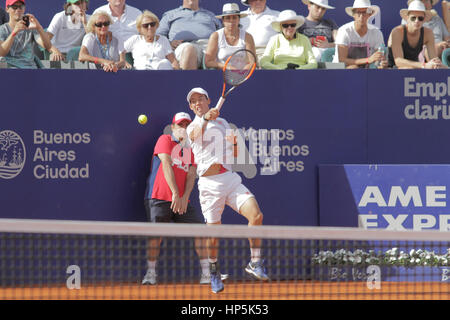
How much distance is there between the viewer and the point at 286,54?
8859mm

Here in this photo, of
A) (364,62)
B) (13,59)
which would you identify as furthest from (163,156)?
(364,62)

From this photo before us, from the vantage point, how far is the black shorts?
26.7ft

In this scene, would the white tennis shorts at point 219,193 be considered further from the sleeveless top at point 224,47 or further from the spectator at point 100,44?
the spectator at point 100,44

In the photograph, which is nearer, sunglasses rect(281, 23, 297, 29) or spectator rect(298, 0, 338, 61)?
sunglasses rect(281, 23, 297, 29)

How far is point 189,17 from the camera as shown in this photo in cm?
984

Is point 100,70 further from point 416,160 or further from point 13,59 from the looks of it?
point 416,160

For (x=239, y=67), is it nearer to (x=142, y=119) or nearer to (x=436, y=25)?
(x=142, y=119)

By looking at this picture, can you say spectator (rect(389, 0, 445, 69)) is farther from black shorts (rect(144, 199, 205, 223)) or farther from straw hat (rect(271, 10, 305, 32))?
black shorts (rect(144, 199, 205, 223))

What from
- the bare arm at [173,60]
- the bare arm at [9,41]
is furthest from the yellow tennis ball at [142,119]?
the bare arm at [9,41]

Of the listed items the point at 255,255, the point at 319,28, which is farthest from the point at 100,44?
the point at 255,255

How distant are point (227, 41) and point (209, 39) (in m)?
0.22

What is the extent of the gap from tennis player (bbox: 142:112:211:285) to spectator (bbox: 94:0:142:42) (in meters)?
1.75

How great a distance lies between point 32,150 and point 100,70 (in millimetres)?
980

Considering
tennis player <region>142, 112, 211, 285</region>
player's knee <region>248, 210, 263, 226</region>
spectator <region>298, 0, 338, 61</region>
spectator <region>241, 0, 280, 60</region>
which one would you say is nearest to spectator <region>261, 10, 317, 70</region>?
spectator <region>241, 0, 280, 60</region>
